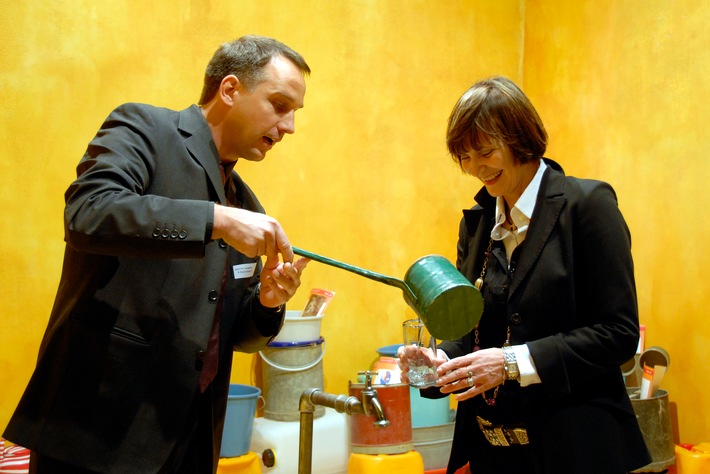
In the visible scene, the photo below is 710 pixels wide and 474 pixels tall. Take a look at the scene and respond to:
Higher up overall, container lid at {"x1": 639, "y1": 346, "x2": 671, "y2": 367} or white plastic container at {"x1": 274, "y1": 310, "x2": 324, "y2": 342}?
white plastic container at {"x1": 274, "y1": 310, "x2": 324, "y2": 342}

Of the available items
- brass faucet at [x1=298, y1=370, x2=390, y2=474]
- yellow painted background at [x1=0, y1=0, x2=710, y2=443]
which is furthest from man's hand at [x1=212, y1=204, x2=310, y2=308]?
yellow painted background at [x1=0, y1=0, x2=710, y2=443]

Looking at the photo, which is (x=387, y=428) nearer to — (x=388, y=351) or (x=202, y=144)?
(x=388, y=351)

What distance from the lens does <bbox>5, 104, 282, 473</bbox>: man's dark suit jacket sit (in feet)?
4.19

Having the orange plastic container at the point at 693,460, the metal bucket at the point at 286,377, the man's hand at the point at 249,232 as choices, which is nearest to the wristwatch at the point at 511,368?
the man's hand at the point at 249,232

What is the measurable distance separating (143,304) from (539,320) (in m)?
0.89

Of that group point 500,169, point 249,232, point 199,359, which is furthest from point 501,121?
point 199,359

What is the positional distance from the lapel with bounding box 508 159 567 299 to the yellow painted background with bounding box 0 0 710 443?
1.71m

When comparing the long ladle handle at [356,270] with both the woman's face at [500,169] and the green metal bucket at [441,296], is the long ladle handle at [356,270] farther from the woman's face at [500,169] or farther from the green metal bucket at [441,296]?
the woman's face at [500,169]

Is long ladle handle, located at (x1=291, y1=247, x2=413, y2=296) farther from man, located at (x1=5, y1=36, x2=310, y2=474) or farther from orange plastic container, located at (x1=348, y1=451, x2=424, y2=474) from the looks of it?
orange plastic container, located at (x1=348, y1=451, x2=424, y2=474)

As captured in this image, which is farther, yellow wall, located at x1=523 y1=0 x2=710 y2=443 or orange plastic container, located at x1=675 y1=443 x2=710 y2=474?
yellow wall, located at x1=523 y1=0 x2=710 y2=443

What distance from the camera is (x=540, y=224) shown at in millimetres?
1609

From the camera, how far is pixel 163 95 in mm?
3115

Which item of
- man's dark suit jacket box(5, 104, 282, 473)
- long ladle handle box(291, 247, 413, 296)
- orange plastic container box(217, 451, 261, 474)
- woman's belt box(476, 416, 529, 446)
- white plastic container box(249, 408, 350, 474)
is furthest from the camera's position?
white plastic container box(249, 408, 350, 474)

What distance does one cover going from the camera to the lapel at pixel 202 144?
5.30 feet
